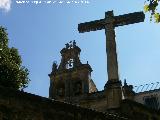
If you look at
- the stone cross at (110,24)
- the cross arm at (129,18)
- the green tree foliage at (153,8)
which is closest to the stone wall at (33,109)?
the green tree foliage at (153,8)

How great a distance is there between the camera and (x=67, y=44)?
44219 mm

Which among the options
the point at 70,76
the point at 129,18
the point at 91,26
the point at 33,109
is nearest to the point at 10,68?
the point at 91,26

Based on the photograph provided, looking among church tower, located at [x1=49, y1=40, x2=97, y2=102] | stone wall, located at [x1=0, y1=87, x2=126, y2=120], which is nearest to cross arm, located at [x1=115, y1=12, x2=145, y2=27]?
stone wall, located at [x1=0, y1=87, x2=126, y2=120]

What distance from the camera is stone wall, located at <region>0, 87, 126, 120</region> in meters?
9.00

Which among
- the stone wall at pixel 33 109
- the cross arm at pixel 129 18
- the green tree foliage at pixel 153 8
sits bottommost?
the stone wall at pixel 33 109

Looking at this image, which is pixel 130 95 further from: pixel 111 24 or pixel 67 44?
pixel 111 24

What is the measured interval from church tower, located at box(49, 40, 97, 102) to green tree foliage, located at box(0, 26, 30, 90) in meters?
17.4

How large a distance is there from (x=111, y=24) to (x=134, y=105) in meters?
10.5

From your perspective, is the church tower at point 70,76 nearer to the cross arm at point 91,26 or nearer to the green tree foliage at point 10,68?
the green tree foliage at point 10,68

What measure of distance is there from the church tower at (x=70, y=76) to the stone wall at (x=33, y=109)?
104ft

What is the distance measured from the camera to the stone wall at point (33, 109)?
9000 millimetres

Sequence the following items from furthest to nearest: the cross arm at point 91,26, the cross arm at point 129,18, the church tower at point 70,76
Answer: the church tower at point 70,76 → the cross arm at point 91,26 → the cross arm at point 129,18

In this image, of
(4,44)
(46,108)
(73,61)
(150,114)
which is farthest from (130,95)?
(46,108)

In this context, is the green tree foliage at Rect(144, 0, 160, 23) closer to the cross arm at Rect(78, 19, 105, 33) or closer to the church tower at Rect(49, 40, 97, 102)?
the cross arm at Rect(78, 19, 105, 33)
